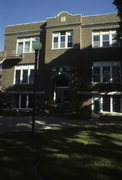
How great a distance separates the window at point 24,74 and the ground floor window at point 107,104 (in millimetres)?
9147

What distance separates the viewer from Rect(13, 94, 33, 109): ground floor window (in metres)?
25.4

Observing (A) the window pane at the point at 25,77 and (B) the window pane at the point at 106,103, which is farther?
(A) the window pane at the point at 25,77

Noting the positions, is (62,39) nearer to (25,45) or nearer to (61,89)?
(25,45)

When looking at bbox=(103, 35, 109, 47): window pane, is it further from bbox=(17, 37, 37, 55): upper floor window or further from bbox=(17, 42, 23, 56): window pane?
bbox=(17, 42, 23, 56): window pane

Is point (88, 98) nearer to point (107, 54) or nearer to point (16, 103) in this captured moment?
point (107, 54)

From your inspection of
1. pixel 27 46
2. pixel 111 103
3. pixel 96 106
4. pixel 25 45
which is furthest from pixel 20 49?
pixel 111 103

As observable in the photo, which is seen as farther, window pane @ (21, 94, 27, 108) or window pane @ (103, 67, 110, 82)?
window pane @ (21, 94, 27, 108)

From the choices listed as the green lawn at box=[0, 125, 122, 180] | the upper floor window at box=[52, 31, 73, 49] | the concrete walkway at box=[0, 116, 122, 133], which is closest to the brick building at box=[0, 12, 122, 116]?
the upper floor window at box=[52, 31, 73, 49]

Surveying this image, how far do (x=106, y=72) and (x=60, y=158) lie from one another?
61.4 ft

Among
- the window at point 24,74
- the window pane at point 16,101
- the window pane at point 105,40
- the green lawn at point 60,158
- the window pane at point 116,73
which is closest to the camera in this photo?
the green lawn at point 60,158

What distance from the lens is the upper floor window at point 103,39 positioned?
2372 centimetres

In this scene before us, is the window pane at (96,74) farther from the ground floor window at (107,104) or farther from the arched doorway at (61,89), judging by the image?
the arched doorway at (61,89)

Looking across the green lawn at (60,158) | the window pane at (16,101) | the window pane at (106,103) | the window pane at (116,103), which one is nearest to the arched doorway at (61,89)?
the window pane at (106,103)

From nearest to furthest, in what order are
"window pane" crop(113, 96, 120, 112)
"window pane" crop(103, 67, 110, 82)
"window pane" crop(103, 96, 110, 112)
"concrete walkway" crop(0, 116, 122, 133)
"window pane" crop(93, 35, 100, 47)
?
"concrete walkway" crop(0, 116, 122, 133) < "window pane" crop(113, 96, 120, 112) < "window pane" crop(103, 96, 110, 112) < "window pane" crop(103, 67, 110, 82) < "window pane" crop(93, 35, 100, 47)
